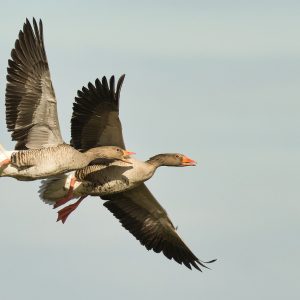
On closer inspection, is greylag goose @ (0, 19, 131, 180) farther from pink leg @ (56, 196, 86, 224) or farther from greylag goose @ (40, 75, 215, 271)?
pink leg @ (56, 196, 86, 224)

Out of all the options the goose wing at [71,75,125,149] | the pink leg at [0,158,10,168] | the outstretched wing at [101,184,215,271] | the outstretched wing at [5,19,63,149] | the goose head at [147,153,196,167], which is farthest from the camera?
the outstretched wing at [101,184,215,271]

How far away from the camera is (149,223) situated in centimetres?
3033

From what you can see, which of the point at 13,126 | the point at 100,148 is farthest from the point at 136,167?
the point at 13,126

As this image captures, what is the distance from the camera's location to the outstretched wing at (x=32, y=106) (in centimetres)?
2669

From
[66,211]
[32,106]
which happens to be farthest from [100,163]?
[32,106]

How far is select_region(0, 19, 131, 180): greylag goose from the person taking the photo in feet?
86.6

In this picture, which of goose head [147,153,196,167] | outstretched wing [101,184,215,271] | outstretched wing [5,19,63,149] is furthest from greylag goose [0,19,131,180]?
outstretched wing [101,184,215,271]

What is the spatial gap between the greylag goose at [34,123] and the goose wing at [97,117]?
86cm

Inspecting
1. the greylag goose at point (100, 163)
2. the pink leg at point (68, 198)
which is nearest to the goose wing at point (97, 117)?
the greylag goose at point (100, 163)

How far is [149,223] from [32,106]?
501 cm

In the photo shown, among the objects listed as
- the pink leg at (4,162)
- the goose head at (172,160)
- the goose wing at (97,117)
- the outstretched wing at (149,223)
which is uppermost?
the goose wing at (97,117)

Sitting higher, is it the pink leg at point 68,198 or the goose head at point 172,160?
the goose head at point 172,160

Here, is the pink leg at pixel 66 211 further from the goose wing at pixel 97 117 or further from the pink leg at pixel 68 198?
the goose wing at pixel 97 117

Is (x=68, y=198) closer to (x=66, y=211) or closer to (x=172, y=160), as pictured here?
(x=66, y=211)
